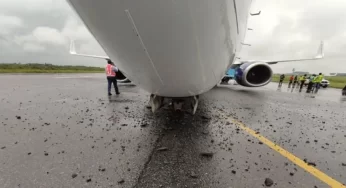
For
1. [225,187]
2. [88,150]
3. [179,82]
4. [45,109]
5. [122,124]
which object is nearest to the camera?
[225,187]

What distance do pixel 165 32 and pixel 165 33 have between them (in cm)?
1

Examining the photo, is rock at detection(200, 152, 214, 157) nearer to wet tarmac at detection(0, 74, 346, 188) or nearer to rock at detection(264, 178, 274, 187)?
wet tarmac at detection(0, 74, 346, 188)

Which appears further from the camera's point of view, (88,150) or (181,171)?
(88,150)

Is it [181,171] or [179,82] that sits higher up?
[179,82]

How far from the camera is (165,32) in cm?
174

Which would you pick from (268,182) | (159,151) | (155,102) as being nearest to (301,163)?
(268,182)

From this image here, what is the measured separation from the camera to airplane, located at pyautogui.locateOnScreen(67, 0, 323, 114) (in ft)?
5.14

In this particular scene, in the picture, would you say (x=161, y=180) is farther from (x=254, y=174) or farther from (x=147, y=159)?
→ (x=254, y=174)

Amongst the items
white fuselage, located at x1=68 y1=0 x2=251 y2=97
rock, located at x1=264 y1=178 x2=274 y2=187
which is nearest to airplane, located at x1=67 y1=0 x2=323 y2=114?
white fuselage, located at x1=68 y1=0 x2=251 y2=97

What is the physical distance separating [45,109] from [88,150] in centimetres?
358

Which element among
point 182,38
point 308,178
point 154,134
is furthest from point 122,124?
point 308,178

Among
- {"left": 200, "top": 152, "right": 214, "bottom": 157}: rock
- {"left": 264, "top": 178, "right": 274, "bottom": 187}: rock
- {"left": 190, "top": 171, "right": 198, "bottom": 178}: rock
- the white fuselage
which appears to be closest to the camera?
the white fuselage

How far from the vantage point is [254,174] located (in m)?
2.36

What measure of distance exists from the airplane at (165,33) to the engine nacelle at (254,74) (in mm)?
8487
